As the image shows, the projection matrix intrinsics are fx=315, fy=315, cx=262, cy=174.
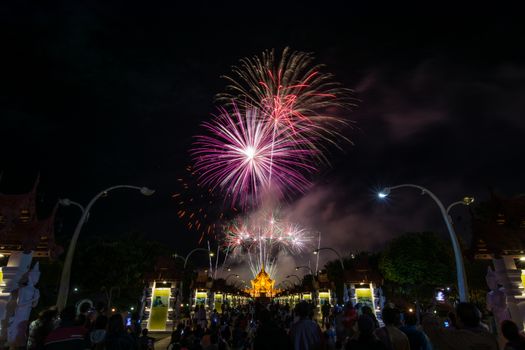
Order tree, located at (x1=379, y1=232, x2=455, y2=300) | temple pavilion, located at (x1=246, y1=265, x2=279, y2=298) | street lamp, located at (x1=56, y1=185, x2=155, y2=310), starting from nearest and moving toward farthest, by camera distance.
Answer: street lamp, located at (x1=56, y1=185, x2=155, y2=310), tree, located at (x1=379, y1=232, x2=455, y2=300), temple pavilion, located at (x1=246, y1=265, x2=279, y2=298)

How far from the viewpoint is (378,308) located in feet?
118

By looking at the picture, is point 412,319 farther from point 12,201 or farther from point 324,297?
point 324,297

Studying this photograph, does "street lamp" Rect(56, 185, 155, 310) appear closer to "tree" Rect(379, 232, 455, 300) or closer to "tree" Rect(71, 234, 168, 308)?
"tree" Rect(71, 234, 168, 308)

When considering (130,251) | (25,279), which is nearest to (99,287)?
(130,251)

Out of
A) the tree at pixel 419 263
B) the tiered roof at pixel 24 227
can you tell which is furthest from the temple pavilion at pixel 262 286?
the tiered roof at pixel 24 227

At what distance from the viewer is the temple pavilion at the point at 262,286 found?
370 feet

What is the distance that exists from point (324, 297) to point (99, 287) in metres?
34.7

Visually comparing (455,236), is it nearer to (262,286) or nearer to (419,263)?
(419,263)

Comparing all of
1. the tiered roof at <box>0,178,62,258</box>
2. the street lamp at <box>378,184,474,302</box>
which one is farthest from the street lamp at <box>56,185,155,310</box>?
the street lamp at <box>378,184,474,302</box>

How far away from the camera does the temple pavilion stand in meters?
113

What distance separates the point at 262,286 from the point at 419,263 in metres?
75.1

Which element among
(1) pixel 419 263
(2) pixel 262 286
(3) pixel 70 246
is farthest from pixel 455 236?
(2) pixel 262 286

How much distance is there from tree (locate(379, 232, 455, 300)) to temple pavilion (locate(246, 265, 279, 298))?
223ft

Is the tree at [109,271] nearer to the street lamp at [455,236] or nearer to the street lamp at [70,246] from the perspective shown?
the street lamp at [70,246]
